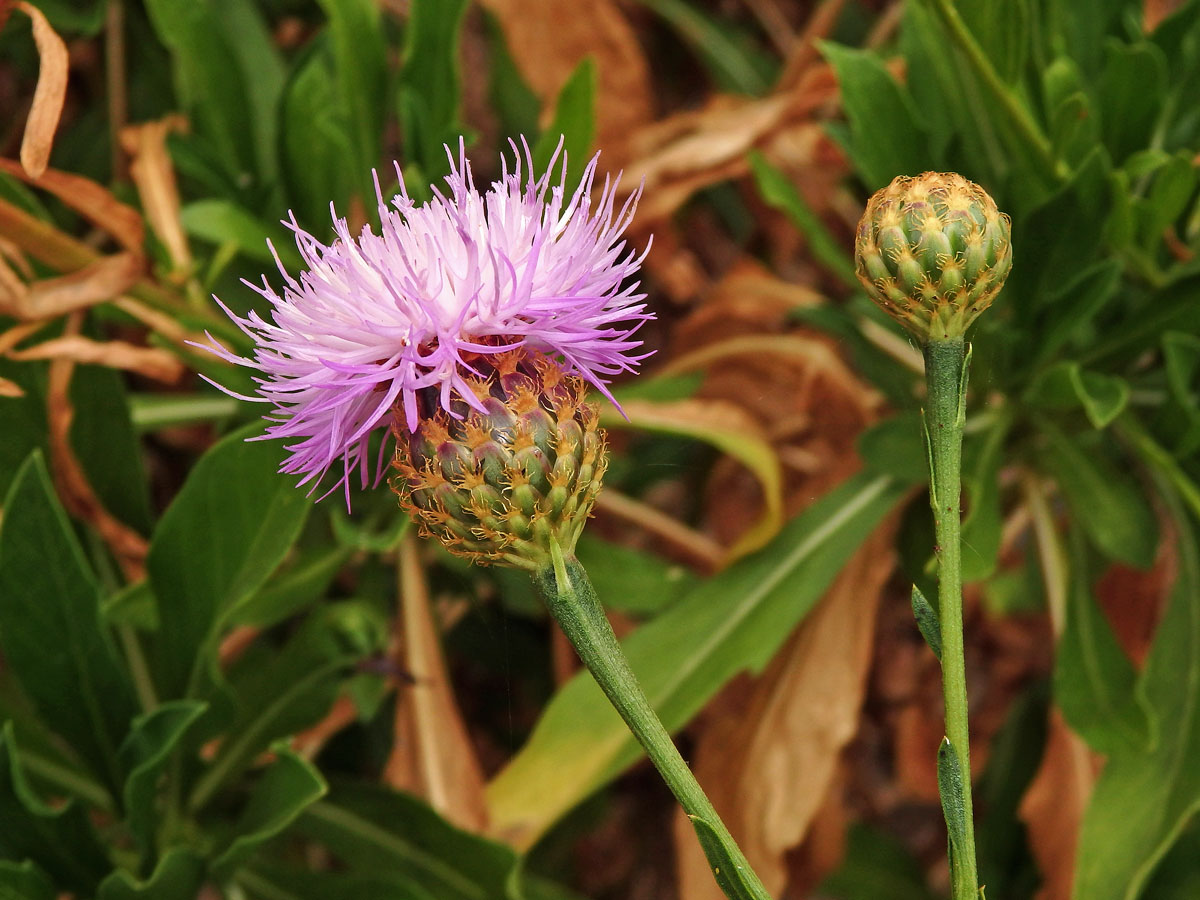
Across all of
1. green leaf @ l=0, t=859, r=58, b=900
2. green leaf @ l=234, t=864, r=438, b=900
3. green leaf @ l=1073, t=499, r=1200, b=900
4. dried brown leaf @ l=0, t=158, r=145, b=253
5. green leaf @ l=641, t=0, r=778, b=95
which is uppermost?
dried brown leaf @ l=0, t=158, r=145, b=253

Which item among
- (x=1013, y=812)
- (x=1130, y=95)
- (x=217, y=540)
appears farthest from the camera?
(x=1013, y=812)

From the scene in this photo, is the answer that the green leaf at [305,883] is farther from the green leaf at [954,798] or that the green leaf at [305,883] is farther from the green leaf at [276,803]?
the green leaf at [954,798]

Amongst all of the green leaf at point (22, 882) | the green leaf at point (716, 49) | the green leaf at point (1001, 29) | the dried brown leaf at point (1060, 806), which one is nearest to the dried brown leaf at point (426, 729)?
the green leaf at point (22, 882)

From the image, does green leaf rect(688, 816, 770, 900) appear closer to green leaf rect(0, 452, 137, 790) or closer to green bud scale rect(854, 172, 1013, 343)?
green bud scale rect(854, 172, 1013, 343)

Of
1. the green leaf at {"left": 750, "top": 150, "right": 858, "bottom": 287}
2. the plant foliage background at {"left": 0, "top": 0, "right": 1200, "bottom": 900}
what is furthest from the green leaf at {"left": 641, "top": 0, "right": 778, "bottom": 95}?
the green leaf at {"left": 750, "top": 150, "right": 858, "bottom": 287}

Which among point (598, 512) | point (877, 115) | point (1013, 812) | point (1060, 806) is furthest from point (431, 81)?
point (1013, 812)

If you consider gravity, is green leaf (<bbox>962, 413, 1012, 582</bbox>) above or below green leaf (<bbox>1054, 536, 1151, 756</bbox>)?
above

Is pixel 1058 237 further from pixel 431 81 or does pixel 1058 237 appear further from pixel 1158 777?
pixel 431 81
